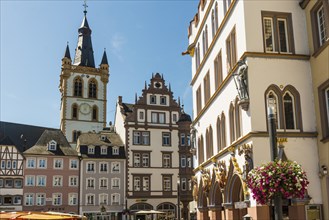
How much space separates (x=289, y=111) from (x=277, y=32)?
12.2ft

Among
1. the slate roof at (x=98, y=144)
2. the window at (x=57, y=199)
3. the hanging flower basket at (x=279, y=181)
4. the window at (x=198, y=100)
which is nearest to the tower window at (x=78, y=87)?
the slate roof at (x=98, y=144)

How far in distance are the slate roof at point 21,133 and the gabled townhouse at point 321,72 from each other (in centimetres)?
5390

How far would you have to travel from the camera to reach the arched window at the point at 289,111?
19.1m

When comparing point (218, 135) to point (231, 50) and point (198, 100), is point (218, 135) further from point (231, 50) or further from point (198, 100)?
point (198, 100)

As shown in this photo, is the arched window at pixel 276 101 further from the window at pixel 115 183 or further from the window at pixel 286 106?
the window at pixel 115 183

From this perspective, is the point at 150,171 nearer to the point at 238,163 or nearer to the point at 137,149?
the point at 137,149

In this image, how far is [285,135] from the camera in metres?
18.7

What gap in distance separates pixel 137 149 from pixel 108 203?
8.23m

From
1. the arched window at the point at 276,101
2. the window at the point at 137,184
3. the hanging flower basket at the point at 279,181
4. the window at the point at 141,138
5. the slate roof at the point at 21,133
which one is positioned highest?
the slate roof at the point at 21,133

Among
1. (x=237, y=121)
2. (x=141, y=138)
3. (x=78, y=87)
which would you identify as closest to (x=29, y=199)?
(x=141, y=138)

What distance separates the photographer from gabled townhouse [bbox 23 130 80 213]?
56.3 meters

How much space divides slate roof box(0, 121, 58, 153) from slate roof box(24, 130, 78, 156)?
5.99 metres

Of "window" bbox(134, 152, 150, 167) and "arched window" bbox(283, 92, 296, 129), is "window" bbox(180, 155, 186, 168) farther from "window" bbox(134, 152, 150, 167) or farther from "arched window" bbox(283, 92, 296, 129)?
"arched window" bbox(283, 92, 296, 129)

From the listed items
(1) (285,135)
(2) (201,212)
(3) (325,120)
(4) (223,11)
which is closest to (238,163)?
(1) (285,135)
